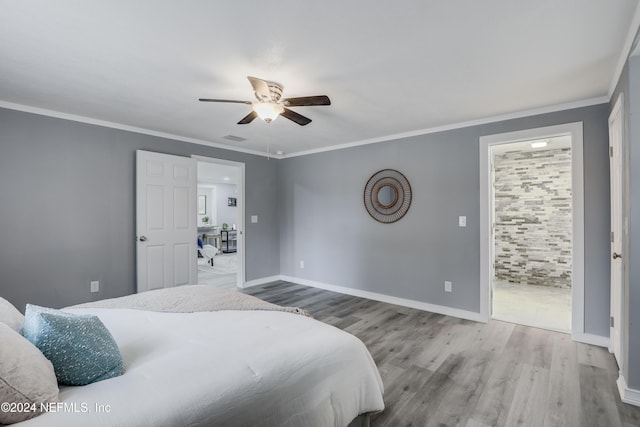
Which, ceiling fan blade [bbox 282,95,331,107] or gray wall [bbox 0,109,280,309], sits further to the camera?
gray wall [bbox 0,109,280,309]

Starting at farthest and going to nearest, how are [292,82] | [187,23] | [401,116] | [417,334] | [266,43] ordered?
[401,116], [417,334], [292,82], [266,43], [187,23]

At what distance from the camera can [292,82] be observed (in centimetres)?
254

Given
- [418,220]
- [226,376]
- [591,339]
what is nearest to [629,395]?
[591,339]

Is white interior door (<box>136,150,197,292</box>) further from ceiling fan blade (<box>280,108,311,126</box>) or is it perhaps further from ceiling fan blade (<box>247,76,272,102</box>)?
ceiling fan blade (<box>247,76,272,102</box>)

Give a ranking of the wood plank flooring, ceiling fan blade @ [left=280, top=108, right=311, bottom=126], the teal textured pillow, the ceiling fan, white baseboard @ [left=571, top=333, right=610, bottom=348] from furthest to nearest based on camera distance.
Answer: white baseboard @ [left=571, top=333, right=610, bottom=348], ceiling fan blade @ [left=280, top=108, right=311, bottom=126], the ceiling fan, the wood plank flooring, the teal textured pillow

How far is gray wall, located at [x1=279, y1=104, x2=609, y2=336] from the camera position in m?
2.98

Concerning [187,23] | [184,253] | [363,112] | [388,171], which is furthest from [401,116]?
[184,253]

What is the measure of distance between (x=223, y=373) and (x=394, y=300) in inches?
137

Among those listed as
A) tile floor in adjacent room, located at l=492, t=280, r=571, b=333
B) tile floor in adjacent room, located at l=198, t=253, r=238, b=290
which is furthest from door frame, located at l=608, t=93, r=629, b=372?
tile floor in adjacent room, located at l=198, t=253, r=238, b=290

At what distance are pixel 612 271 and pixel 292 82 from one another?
3.39 m

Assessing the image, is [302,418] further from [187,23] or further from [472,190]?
[472,190]

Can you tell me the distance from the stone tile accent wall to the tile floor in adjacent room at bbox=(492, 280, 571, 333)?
0.96 feet

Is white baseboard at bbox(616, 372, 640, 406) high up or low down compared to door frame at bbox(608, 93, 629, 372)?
down

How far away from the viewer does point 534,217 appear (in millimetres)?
5316
